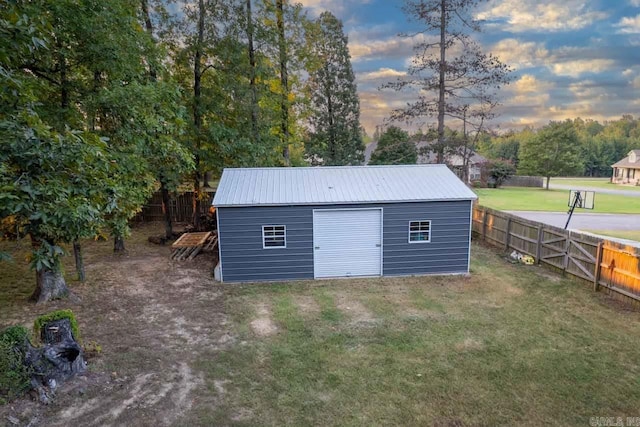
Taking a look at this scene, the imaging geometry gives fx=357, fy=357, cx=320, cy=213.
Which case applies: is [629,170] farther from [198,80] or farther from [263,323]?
[263,323]

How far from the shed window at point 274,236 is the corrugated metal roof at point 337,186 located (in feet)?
2.30

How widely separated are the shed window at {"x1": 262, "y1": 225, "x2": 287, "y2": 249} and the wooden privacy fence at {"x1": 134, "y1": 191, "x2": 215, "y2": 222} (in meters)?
9.60

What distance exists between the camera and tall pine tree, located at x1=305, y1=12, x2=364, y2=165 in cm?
2316

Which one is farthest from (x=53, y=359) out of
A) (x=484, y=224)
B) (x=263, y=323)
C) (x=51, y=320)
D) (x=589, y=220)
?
(x=589, y=220)

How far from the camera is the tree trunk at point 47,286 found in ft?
26.1

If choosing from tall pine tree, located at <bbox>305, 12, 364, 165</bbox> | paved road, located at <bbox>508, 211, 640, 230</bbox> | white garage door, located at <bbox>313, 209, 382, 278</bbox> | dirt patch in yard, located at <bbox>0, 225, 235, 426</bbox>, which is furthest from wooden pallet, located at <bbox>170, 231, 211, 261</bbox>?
paved road, located at <bbox>508, 211, 640, 230</bbox>

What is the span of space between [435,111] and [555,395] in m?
13.0

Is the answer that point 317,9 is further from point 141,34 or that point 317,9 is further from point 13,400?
point 13,400

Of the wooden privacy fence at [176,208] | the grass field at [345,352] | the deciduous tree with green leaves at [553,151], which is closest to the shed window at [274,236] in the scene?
the grass field at [345,352]

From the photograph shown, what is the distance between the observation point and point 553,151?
42.5 metres

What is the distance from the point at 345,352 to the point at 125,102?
7.07 m

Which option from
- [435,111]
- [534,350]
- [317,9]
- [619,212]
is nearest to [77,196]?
[534,350]

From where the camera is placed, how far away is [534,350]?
20.5ft

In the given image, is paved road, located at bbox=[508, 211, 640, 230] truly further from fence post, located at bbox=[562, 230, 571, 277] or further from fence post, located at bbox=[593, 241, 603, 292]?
fence post, located at bbox=[593, 241, 603, 292]
